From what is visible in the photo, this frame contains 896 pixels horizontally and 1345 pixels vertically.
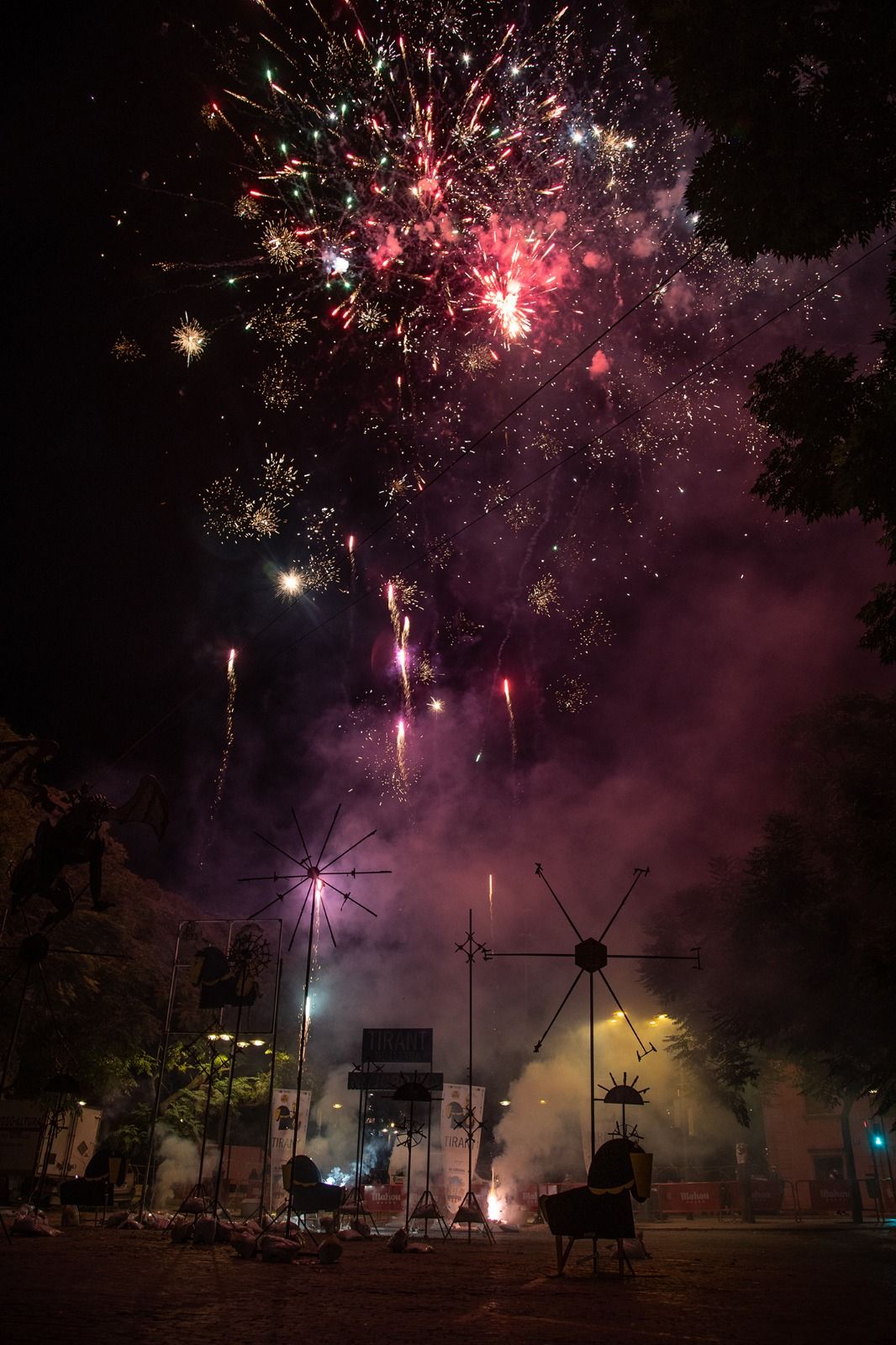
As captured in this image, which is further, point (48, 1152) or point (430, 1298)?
point (48, 1152)

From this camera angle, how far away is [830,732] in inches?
1105

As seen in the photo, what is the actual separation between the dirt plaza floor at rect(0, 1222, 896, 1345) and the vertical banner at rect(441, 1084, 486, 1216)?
1052cm

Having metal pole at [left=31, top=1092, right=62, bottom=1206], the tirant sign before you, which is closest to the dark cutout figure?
metal pole at [left=31, top=1092, right=62, bottom=1206]

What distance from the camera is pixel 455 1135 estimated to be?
25.0 meters

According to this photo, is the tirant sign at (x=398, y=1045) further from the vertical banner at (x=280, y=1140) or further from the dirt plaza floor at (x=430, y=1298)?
the dirt plaza floor at (x=430, y=1298)

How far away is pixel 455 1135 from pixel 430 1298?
18.8 meters

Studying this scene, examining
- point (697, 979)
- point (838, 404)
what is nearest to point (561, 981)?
point (697, 979)

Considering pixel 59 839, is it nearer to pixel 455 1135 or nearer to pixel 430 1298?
pixel 430 1298

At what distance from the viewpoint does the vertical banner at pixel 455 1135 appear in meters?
23.7

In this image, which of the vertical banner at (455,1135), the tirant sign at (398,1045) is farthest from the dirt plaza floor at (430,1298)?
the vertical banner at (455,1135)

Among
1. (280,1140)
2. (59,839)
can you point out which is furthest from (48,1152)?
(59,839)

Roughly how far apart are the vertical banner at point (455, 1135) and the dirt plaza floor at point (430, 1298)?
10.5 meters

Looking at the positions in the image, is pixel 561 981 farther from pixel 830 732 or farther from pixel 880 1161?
pixel 830 732

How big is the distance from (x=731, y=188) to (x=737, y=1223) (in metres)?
28.5
